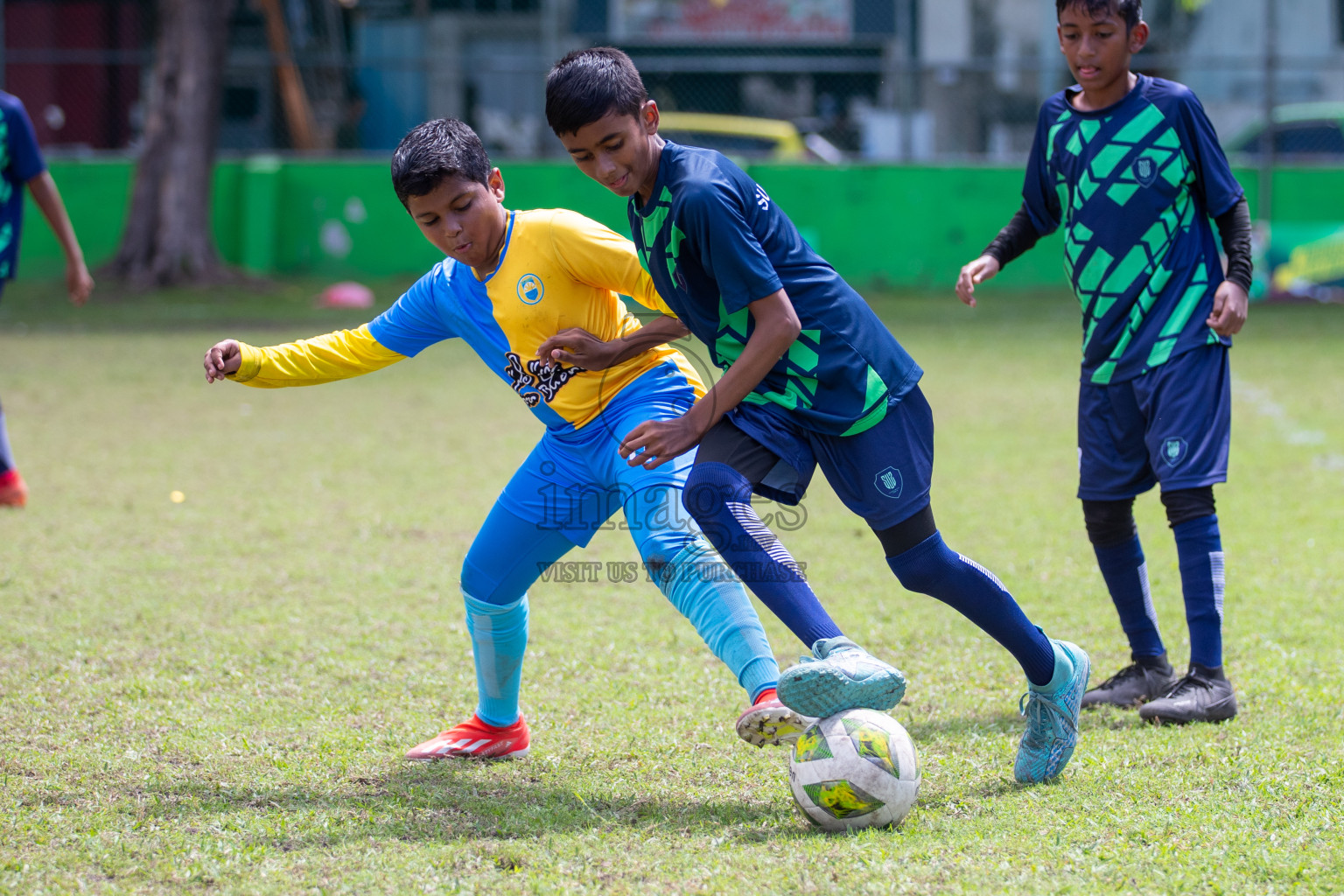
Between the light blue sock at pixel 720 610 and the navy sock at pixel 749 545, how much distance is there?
18cm

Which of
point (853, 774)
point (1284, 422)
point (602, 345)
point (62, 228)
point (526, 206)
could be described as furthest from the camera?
point (526, 206)

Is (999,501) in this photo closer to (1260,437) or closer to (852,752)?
(1260,437)

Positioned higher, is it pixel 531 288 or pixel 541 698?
pixel 531 288

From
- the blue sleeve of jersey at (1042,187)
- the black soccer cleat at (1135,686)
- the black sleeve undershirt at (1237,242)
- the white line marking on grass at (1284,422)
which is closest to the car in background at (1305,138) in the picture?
the white line marking on grass at (1284,422)

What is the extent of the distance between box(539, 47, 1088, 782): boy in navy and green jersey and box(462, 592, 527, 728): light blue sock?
741 mm

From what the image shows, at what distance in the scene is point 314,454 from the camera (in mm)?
7625

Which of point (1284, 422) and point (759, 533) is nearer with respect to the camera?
point (759, 533)

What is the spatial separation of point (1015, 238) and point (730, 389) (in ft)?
5.07

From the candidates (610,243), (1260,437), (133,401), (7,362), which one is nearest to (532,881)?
(610,243)

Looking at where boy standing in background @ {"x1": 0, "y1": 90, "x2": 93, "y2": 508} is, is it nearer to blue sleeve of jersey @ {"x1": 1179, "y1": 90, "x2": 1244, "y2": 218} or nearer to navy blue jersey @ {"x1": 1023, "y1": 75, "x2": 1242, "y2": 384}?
navy blue jersey @ {"x1": 1023, "y1": 75, "x2": 1242, "y2": 384}

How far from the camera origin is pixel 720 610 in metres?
3.14

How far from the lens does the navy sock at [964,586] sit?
3006 mm

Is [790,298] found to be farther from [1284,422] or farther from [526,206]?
[526,206]

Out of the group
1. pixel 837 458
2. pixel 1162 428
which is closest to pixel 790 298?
pixel 837 458
